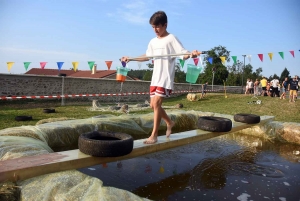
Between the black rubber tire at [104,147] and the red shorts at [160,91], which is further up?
the red shorts at [160,91]

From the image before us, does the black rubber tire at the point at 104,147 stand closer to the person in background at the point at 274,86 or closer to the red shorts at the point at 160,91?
the red shorts at the point at 160,91

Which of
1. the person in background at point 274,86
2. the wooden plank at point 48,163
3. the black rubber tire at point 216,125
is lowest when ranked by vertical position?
the wooden plank at point 48,163

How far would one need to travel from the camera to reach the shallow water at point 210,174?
338cm

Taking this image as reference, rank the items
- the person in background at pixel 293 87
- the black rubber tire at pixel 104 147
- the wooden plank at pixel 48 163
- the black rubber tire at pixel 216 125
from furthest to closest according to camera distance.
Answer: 1. the person in background at pixel 293 87
2. the black rubber tire at pixel 216 125
3. the black rubber tire at pixel 104 147
4. the wooden plank at pixel 48 163

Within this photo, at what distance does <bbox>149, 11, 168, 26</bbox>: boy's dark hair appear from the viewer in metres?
3.63

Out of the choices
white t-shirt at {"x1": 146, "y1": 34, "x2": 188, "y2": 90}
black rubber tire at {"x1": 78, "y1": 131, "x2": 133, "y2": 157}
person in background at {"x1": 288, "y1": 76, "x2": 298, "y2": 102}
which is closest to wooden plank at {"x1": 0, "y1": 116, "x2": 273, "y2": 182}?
black rubber tire at {"x1": 78, "y1": 131, "x2": 133, "y2": 157}

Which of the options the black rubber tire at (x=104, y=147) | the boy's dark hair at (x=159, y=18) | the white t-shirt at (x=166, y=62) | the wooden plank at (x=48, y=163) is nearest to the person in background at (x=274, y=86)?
the white t-shirt at (x=166, y=62)

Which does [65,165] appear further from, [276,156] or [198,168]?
[276,156]

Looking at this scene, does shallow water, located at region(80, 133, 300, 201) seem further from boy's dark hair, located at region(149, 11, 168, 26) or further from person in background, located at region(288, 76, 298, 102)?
person in background, located at region(288, 76, 298, 102)

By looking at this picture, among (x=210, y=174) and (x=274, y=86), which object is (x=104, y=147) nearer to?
(x=210, y=174)

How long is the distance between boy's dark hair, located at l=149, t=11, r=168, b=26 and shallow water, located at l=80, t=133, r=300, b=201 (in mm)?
2357

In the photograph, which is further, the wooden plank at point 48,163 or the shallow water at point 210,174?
the shallow water at point 210,174

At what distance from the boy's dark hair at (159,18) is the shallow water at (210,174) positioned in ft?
7.73

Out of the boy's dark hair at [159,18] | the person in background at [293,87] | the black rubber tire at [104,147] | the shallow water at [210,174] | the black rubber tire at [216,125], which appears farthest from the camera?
the person in background at [293,87]
